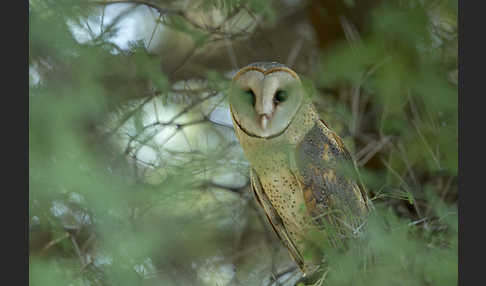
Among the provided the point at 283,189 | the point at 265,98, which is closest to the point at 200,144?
the point at 283,189

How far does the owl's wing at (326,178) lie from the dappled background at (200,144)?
13cm

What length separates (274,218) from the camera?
2064 mm

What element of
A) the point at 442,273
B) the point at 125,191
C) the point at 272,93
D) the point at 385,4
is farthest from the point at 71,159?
the point at 385,4

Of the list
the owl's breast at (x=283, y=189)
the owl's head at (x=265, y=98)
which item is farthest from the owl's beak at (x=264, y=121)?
the owl's breast at (x=283, y=189)

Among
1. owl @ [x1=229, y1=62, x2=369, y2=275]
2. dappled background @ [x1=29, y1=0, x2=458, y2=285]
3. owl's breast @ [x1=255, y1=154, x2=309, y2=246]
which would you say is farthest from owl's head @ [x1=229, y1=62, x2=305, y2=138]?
dappled background @ [x1=29, y1=0, x2=458, y2=285]

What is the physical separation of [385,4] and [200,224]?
1.25 metres

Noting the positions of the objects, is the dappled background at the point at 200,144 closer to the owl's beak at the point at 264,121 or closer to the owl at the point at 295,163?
the owl at the point at 295,163

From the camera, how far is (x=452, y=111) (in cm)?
211

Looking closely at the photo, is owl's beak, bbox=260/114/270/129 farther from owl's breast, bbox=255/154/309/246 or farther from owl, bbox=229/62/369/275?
owl's breast, bbox=255/154/309/246

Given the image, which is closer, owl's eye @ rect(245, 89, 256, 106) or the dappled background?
the dappled background

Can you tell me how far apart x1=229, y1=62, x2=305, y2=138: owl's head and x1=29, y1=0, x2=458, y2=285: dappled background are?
236 millimetres

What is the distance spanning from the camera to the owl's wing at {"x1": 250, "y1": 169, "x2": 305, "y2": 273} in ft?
6.51

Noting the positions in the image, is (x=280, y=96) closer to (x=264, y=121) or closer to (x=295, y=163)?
(x=264, y=121)

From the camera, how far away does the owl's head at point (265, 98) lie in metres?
1.70
